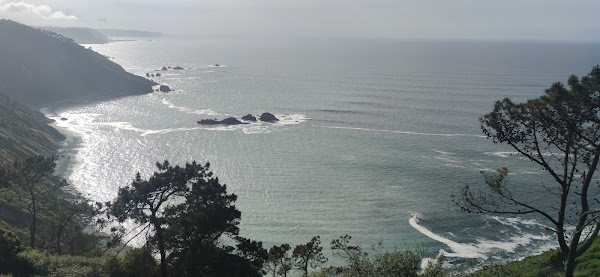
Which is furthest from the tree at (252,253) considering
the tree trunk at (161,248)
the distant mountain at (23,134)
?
the distant mountain at (23,134)

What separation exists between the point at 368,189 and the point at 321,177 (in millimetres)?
10309

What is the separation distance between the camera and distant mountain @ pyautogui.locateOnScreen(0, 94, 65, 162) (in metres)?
81.1

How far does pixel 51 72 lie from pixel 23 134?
308 feet

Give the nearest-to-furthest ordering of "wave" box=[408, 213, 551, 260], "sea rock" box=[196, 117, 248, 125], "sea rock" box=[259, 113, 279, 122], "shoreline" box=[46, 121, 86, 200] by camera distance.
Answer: "wave" box=[408, 213, 551, 260] < "shoreline" box=[46, 121, 86, 200] < "sea rock" box=[196, 117, 248, 125] < "sea rock" box=[259, 113, 279, 122]

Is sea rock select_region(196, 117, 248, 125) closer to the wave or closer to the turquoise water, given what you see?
the turquoise water

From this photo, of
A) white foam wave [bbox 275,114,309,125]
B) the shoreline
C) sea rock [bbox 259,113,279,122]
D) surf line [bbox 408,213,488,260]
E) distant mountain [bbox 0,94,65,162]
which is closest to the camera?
surf line [bbox 408,213,488,260]

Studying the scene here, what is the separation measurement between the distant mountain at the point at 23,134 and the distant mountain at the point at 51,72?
40440 millimetres

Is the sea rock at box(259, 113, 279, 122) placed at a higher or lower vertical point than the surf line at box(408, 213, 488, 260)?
higher

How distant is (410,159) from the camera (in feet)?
296

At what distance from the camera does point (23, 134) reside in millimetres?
95125

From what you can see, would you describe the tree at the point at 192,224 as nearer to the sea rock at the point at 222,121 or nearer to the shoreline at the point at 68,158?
the shoreline at the point at 68,158

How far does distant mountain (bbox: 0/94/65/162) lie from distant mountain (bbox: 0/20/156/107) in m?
40.4

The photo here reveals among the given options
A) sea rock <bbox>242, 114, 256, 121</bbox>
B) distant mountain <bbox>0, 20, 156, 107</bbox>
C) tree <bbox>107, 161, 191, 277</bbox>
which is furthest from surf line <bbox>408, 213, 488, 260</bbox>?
distant mountain <bbox>0, 20, 156, 107</bbox>

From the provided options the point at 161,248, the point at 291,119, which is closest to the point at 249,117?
the point at 291,119
